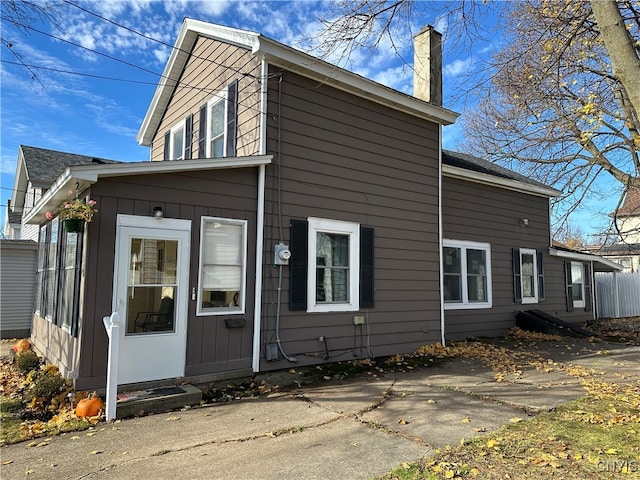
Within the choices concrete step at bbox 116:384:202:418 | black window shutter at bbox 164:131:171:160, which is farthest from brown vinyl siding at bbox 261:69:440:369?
black window shutter at bbox 164:131:171:160

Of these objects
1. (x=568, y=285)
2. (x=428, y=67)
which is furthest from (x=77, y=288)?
(x=568, y=285)

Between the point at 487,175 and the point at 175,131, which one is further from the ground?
the point at 175,131

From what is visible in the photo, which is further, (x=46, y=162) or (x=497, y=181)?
(x=46, y=162)

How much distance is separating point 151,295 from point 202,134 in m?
4.20

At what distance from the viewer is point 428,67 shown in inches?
A: 394

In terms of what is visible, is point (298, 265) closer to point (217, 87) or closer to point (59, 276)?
point (59, 276)

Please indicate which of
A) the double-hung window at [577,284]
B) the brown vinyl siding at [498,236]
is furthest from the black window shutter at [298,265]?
the double-hung window at [577,284]

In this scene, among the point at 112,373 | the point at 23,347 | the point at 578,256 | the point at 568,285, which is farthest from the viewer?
the point at 578,256

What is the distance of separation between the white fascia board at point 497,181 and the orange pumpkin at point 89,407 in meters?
8.32

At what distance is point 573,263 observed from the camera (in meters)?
14.2

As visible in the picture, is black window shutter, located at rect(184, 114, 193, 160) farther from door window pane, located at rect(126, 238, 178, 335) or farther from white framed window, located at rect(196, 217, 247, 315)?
door window pane, located at rect(126, 238, 178, 335)

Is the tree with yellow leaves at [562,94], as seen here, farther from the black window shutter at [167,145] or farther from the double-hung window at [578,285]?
the black window shutter at [167,145]

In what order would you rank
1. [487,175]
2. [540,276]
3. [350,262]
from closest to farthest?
[350,262] < [487,175] < [540,276]

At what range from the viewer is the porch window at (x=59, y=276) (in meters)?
5.62
